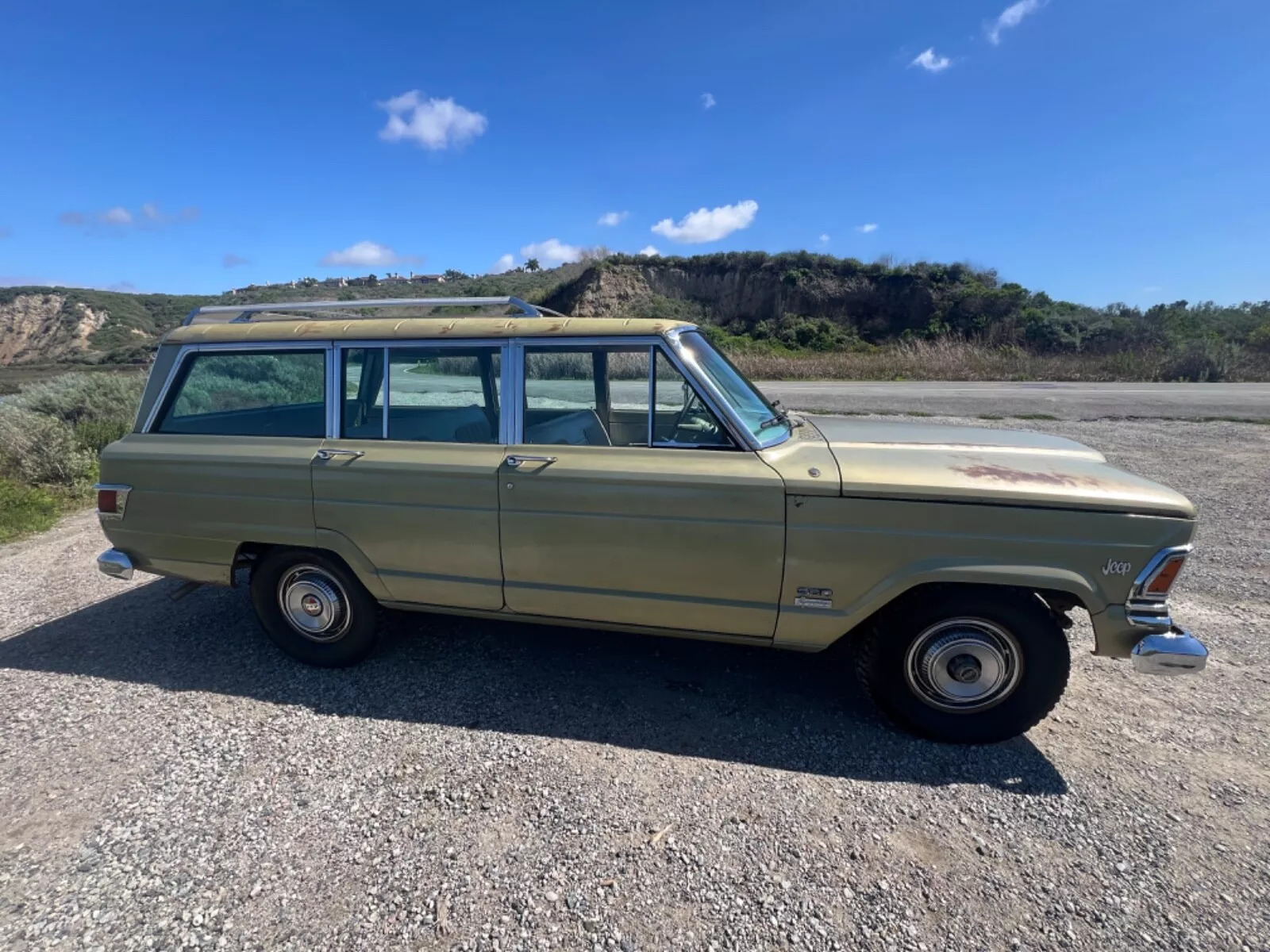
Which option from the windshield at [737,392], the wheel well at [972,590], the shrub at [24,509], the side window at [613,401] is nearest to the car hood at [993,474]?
the windshield at [737,392]

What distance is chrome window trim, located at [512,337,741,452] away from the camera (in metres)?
3.13

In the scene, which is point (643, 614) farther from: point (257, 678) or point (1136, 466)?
point (1136, 466)

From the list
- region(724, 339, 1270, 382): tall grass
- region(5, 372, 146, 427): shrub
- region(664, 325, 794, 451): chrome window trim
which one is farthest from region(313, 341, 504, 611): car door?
region(724, 339, 1270, 382): tall grass

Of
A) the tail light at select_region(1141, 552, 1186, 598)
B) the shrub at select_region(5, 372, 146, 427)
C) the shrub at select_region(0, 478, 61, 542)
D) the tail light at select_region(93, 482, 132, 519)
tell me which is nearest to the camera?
the tail light at select_region(1141, 552, 1186, 598)

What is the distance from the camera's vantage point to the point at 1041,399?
16562 mm

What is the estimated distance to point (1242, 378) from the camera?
2209cm

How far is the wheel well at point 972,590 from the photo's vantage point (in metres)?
2.93

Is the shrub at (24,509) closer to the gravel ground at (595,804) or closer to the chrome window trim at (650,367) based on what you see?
the gravel ground at (595,804)

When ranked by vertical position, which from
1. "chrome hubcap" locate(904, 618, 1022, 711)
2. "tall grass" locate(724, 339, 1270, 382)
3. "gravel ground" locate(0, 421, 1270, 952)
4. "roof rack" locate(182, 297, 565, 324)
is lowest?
"gravel ground" locate(0, 421, 1270, 952)

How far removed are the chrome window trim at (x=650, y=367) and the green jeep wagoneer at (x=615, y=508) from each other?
0.01 metres

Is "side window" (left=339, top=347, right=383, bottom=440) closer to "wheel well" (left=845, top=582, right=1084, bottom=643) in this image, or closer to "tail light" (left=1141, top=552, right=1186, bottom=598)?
"wheel well" (left=845, top=582, right=1084, bottom=643)

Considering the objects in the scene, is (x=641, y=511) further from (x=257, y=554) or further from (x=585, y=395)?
(x=257, y=554)

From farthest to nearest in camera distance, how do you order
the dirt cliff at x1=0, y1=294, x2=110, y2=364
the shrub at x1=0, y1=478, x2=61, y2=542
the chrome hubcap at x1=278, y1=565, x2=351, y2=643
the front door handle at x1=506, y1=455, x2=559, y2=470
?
the dirt cliff at x1=0, y1=294, x2=110, y2=364 → the shrub at x1=0, y1=478, x2=61, y2=542 → the chrome hubcap at x1=278, y1=565, x2=351, y2=643 → the front door handle at x1=506, y1=455, x2=559, y2=470

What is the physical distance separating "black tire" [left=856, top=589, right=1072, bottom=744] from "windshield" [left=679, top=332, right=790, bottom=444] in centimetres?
108
